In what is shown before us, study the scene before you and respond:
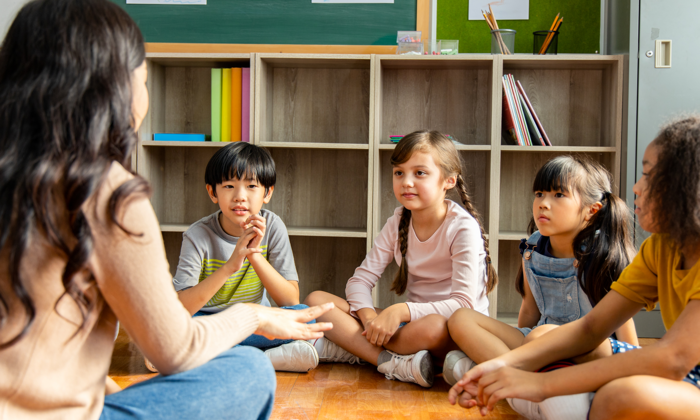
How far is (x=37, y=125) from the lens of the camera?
0.61 m

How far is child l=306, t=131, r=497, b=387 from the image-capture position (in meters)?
1.50

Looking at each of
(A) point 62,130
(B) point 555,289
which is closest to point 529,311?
(B) point 555,289

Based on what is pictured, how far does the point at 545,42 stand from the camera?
215 cm

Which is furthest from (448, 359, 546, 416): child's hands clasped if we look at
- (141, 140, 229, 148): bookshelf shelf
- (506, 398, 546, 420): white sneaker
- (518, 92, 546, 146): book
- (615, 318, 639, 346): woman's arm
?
(141, 140, 229, 148): bookshelf shelf

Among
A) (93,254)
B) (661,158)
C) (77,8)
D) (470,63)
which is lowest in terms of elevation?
(93,254)

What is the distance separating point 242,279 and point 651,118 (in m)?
1.63

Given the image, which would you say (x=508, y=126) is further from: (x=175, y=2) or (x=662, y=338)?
(x=175, y=2)

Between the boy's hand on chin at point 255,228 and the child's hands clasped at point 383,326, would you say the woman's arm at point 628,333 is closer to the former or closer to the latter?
the child's hands clasped at point 383,326

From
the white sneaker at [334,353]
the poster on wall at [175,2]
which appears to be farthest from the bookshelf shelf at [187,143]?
the white sneaker at [334,353]

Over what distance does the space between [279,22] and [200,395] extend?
6.41ft

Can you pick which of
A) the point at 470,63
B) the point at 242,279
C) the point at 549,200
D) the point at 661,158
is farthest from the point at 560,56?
the point at 242,279

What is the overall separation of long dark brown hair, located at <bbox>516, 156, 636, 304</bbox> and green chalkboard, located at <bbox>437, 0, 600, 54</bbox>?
101cm

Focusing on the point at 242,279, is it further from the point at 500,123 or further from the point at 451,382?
the point at 500,123

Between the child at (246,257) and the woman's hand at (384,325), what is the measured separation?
0.17 m
